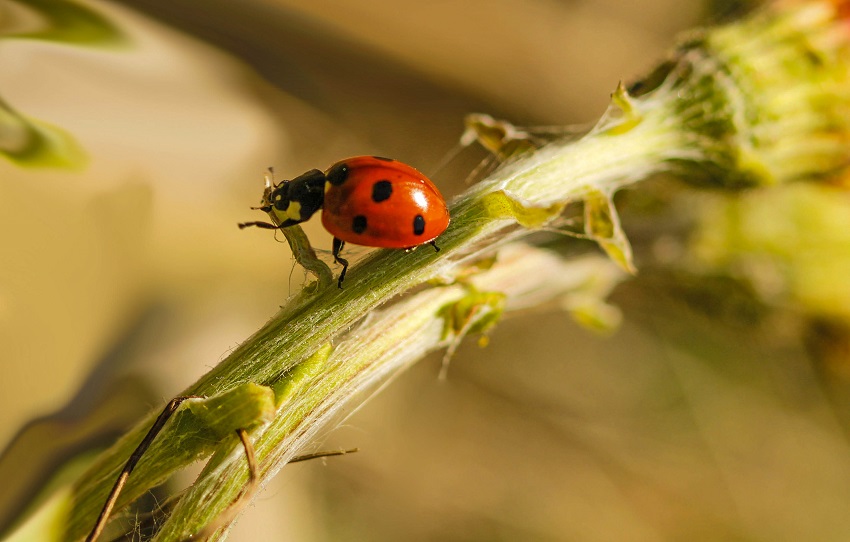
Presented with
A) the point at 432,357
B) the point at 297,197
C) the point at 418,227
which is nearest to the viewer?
the point at 418,227

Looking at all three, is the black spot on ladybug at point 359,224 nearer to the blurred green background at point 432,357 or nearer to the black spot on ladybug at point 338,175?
the black spot on ladybug at point 338,175

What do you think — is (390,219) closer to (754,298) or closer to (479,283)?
(479,283)

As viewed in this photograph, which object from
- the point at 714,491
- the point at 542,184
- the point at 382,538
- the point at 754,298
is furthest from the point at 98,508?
the point at 714,491

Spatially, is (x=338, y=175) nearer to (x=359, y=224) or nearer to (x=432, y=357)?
(x=359, y=224)

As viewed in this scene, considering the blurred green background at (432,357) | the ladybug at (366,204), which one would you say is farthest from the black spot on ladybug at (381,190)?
the blurred green background at (432,357)

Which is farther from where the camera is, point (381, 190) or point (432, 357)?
point (432, 357)

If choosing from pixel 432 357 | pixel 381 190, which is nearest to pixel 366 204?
pixel 381 190
